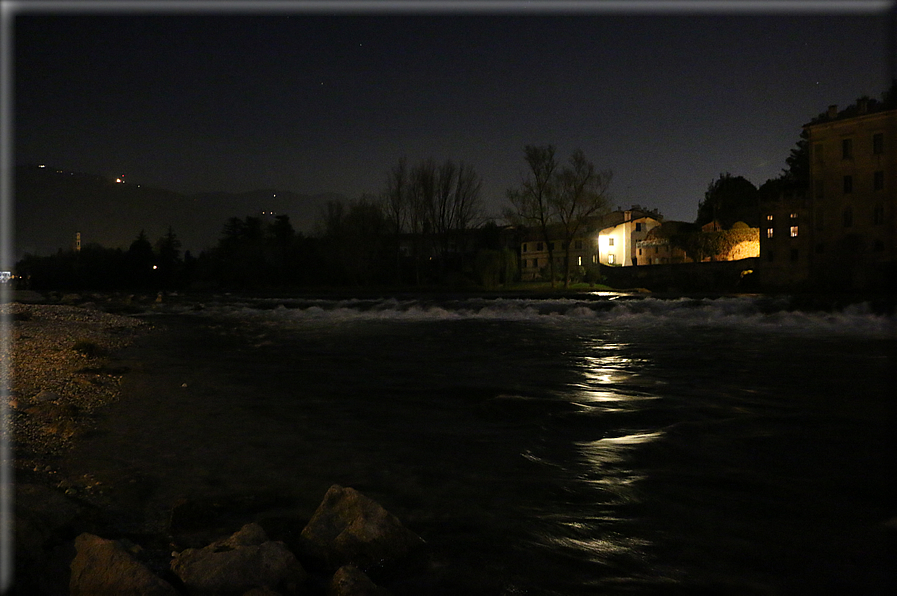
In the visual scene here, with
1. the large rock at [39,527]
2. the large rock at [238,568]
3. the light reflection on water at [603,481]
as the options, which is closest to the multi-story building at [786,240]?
the light reflection on water at [603,481]

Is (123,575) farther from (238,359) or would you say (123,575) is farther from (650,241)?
(650,241)

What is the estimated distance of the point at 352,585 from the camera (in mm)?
2479

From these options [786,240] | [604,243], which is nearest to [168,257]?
[604,243]

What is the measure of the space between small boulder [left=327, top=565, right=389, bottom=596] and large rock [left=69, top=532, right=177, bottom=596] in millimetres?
735

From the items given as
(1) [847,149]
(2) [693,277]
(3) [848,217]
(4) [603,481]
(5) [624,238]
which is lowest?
(4) [603,481]

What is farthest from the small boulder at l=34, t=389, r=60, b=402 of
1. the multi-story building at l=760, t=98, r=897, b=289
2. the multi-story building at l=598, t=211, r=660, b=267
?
the multi-story building at l=598, t=211, r=660, b=267

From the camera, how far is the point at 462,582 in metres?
2.80

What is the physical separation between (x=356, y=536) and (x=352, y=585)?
45cm

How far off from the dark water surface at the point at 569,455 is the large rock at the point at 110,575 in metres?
0.90

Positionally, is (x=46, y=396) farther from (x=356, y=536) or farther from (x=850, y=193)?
(x=850, y=193)

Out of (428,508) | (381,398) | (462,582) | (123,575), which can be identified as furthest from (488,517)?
(381,398)

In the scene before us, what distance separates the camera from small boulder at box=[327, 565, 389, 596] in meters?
2.46

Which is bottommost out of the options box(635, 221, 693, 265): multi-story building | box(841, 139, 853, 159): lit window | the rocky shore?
the rocky shore

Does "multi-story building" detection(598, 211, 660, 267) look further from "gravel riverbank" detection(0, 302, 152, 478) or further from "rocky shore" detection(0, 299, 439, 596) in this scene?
"rocky shore" detection(0, 299, 439, 596)
